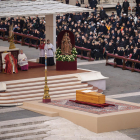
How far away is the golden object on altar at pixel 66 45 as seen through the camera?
2220 cm

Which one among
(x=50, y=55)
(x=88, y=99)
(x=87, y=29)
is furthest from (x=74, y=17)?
(x=88, y=99)

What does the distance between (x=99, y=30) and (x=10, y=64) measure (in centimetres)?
995

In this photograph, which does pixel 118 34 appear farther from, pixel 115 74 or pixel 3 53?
pixel 3 53

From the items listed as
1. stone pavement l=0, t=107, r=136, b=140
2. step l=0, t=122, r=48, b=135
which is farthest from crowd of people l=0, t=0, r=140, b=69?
step l=0, t=122, r=48, b=135

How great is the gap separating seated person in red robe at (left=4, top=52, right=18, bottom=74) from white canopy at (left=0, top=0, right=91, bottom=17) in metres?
2.09

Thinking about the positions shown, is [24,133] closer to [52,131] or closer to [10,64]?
[52,131]

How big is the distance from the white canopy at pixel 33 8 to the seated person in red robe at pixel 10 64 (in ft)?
6.85

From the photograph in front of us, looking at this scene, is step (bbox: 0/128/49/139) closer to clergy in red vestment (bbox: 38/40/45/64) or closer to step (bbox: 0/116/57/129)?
step (bbox: 0/116/57/129)

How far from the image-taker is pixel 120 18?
103 feet

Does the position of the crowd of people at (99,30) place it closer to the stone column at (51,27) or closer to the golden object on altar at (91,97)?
the stone column at (51,27)

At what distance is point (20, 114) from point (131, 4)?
69.4 feet

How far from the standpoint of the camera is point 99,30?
2961cm

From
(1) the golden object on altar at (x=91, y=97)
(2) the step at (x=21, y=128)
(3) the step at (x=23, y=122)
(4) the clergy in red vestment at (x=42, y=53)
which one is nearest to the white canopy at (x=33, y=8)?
(4) the clergy in red vestment at (x=42, y=53)

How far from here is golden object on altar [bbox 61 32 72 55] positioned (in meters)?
22.2
